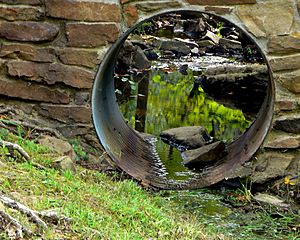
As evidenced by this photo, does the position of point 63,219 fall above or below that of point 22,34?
below

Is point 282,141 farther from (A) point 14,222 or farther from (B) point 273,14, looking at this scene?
(A) point 14,222

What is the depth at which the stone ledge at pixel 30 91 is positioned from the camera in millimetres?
5195

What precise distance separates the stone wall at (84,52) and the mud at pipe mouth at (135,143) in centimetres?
8

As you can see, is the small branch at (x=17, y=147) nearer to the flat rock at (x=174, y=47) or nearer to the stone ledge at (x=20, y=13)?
the stone ledge at (x=20, y=13)

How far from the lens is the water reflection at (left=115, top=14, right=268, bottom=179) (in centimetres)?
820

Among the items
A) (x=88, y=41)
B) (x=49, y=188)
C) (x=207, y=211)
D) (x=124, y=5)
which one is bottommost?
(x=207, y=211)

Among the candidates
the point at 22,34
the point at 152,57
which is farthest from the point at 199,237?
the point at 152,57

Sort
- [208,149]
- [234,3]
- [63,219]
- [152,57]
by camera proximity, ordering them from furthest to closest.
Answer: [152,57], [208,149], [234,3], [63,219]

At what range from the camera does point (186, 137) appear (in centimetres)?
737

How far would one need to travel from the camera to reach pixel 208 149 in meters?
6.42

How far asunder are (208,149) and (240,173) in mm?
1224

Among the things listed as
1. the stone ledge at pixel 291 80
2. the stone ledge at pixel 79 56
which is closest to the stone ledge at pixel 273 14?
the stone ledge at pixel 291 80

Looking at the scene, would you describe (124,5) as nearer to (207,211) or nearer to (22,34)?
(22,34)

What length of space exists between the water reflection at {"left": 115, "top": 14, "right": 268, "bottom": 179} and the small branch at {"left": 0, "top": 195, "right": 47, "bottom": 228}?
3113 mm
